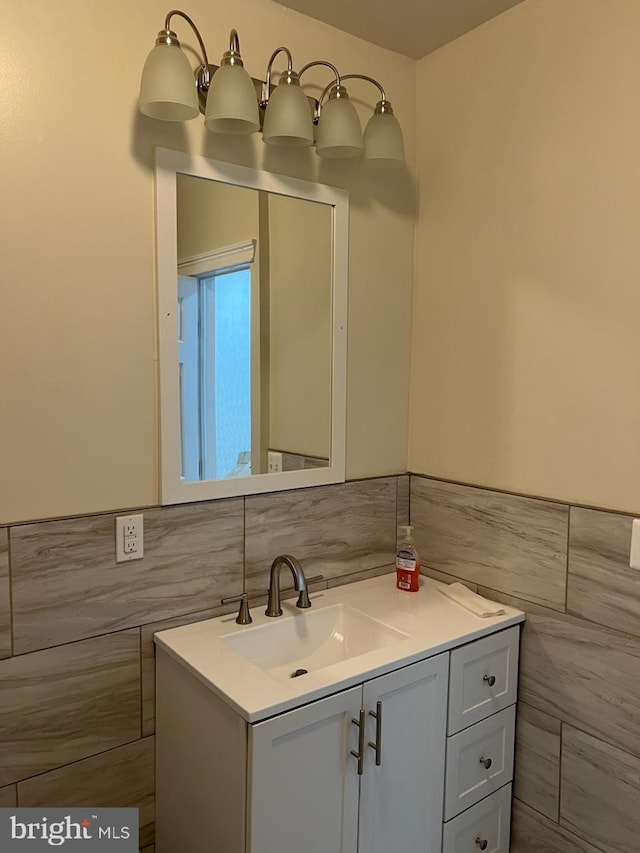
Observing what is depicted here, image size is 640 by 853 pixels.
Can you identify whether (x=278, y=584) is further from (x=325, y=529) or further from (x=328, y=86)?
(x=328, y=86)

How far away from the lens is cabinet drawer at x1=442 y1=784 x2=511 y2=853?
5.31ft

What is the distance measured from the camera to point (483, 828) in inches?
66.7

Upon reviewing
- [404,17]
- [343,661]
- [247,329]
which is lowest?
[343,661]

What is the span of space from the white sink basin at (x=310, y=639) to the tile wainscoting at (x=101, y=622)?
142mm

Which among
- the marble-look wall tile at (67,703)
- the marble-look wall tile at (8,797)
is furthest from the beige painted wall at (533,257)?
the marble-look wall tile at (8,797)

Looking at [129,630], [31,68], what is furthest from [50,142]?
[129,630]

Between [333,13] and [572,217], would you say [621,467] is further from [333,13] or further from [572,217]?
[333,13]

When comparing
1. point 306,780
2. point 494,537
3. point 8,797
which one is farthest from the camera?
point 494,537

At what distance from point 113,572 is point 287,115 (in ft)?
4.01

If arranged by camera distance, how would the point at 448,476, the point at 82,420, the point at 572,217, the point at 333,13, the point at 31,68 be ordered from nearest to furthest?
the point at 31,68, the point at 82,420, the point at 572,217, the point at 333,13, the point at 448,476

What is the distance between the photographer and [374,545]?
2021mm

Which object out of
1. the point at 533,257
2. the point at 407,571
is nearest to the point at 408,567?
the point at 407,571

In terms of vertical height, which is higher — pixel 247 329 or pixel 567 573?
pixel 247 329

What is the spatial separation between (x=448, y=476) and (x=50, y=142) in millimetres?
1419
